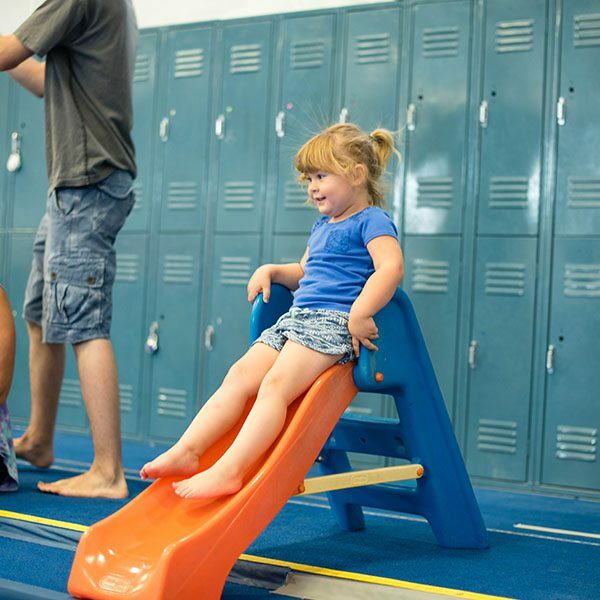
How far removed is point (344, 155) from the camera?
2.55m

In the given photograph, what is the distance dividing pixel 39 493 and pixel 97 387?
1.37 ft

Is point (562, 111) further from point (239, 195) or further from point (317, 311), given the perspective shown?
point (317, 311)

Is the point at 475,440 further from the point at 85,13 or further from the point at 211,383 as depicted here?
the point at 85,13

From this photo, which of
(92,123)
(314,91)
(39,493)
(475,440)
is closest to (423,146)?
(314,91)

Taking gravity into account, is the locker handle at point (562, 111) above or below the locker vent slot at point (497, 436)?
above

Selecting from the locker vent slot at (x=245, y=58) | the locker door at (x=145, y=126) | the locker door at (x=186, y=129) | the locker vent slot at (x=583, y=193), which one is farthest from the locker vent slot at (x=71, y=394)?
the locker vent slot at (x=583, y=193)

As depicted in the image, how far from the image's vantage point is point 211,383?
5027 millimetres

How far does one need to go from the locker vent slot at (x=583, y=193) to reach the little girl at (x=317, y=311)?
185 cm

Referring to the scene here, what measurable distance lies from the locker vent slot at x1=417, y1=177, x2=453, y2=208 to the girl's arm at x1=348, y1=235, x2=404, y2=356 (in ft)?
7.09

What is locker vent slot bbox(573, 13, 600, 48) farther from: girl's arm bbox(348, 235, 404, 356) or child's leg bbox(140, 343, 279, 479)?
child's leg bbox(140, 343, 279, 479)

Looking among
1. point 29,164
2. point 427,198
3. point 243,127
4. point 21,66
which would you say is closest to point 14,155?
point 29,164

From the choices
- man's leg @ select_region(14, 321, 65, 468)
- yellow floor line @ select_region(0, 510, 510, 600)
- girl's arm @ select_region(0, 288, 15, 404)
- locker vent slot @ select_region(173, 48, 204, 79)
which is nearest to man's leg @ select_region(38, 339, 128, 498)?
girl's arm @ select_region(0, 288, 15, 404)

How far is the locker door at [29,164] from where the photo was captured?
5.62m

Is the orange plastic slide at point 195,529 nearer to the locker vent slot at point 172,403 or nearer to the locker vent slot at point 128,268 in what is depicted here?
the locker vent slot at point 172,403
